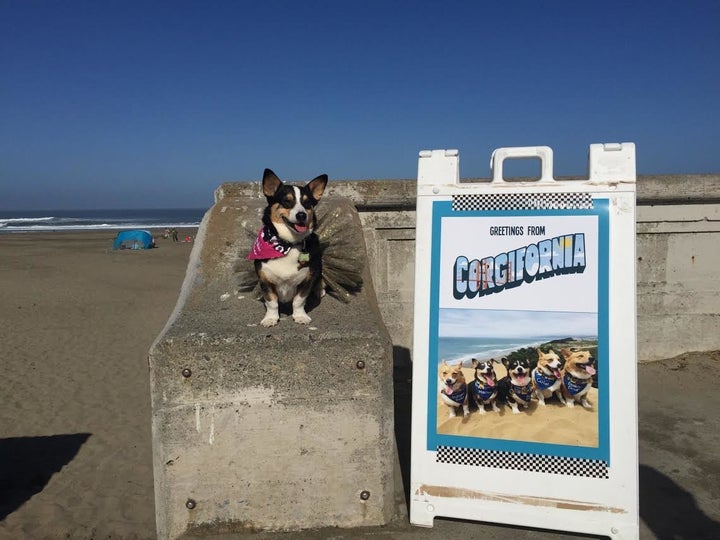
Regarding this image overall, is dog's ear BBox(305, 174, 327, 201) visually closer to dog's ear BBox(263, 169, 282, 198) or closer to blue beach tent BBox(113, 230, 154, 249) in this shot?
dog's ear BBox(263, 169, 282, 198)

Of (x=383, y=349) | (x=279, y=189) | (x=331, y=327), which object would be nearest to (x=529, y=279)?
(x=383, y=349)

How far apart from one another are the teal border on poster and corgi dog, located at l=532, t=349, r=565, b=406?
0.62 ft

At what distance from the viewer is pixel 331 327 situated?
2885 mm

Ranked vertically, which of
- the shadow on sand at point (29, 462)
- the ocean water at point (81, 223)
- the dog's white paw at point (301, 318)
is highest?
the ocean water at point (81, 223)

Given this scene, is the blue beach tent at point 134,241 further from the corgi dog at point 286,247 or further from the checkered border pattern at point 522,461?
the checkered border pattern at point 522,461

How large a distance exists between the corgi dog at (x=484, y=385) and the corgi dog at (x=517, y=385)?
4 centimetres

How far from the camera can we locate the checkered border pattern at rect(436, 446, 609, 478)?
2.53 m

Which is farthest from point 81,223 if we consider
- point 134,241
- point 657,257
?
point 657,257

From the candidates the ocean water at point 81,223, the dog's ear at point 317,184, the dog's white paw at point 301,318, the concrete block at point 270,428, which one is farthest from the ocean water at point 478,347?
the ocean water at point 81,223

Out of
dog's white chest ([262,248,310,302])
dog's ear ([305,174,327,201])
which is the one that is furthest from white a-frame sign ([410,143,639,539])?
dog's white chest ([262,248,310,302])

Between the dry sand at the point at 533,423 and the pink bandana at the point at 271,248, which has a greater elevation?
the pink bandana at the point at 271,248

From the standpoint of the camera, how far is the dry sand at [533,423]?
254cm

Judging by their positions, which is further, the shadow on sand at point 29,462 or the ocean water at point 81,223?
the ocean water at point 81,223

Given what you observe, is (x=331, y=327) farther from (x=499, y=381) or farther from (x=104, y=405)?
(x=104, y=405)
